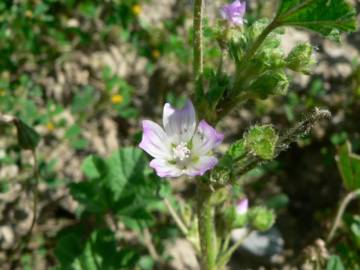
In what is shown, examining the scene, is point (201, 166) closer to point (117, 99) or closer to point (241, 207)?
point (241, 207)

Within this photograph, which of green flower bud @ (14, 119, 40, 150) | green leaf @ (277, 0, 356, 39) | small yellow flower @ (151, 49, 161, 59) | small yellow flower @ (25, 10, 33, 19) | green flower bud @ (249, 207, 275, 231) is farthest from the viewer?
small yellow flower @ (151, 49, 161, 59)

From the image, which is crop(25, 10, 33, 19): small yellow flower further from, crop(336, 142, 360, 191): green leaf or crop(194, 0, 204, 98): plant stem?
crop(336, 142, 360, 191): green leaf

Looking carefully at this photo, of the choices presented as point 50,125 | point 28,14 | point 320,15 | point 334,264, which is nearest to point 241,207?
point 334,264

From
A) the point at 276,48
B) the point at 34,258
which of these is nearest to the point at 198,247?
the point at 276,48

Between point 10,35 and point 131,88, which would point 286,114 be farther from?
point 10,35

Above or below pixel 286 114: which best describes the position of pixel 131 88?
above

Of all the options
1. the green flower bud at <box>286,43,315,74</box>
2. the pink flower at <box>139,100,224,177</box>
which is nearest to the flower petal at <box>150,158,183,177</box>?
the pink flower at <box>139,100,224,177</box>
